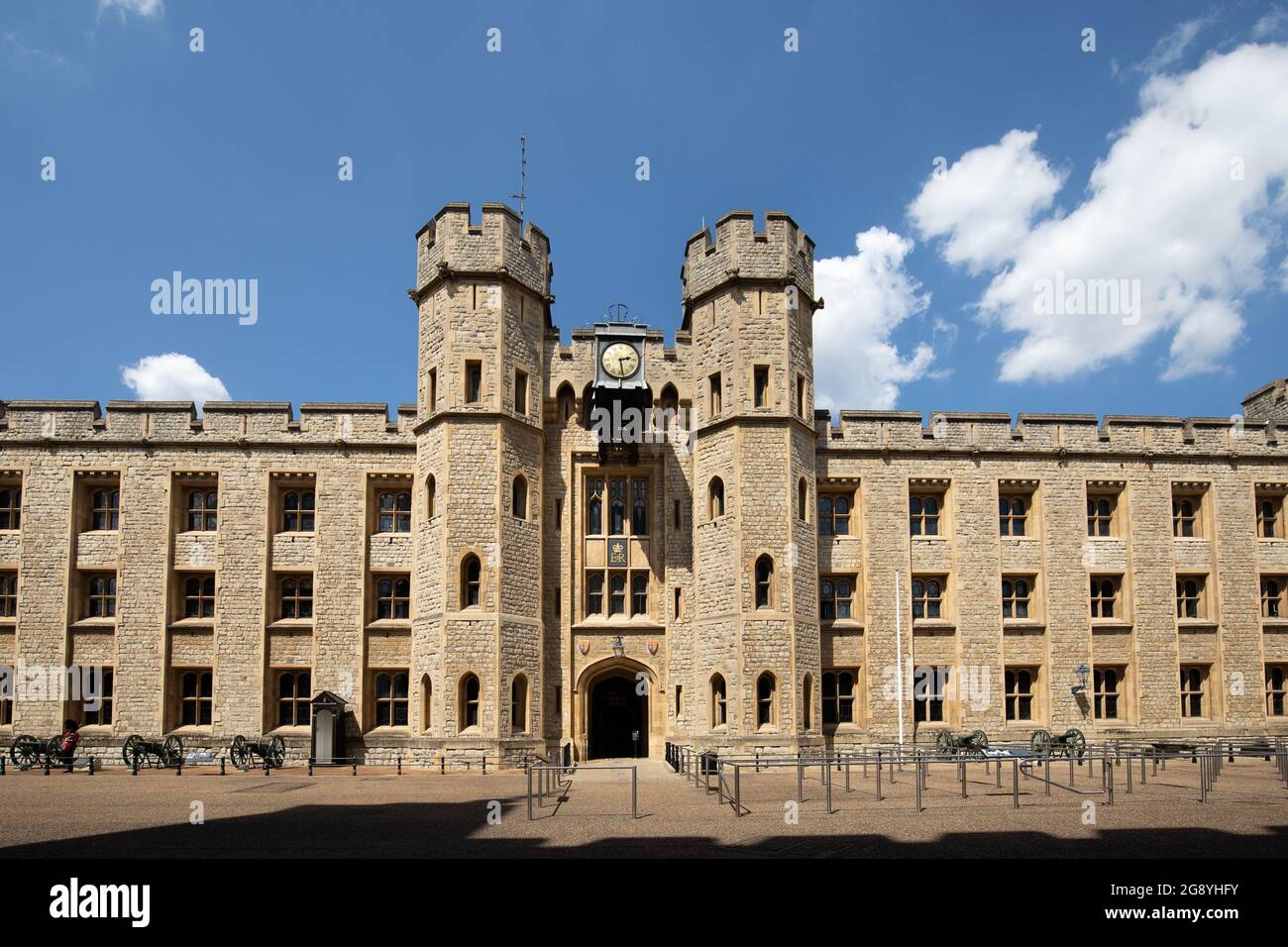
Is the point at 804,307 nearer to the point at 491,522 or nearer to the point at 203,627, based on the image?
the point at 491,522

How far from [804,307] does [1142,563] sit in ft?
41.2

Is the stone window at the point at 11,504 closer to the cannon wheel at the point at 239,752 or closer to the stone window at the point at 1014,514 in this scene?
the cannon wheel at the point at 239,752

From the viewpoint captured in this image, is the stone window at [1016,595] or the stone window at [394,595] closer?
the stone window at [394,595]

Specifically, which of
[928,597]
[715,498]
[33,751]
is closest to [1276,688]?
[928,597]

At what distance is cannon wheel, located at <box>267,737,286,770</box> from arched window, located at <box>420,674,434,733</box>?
3742 millimetres

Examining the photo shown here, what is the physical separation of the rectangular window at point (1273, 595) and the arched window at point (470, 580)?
2356 cm

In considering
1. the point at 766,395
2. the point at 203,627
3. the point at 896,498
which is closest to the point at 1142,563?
the point at 896,498

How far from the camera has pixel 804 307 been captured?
27.5m

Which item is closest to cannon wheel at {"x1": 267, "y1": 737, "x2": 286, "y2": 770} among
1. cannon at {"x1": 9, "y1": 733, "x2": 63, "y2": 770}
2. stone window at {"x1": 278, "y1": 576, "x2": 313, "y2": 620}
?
stone window at {"x1": 278, "y1": 576, "x2": 313, "y2": 620}

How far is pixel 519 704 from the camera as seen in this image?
81.7 feet

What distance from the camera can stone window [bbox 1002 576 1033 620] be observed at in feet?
92.7

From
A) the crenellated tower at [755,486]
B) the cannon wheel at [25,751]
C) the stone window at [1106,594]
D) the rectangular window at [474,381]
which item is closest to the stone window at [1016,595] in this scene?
the stone window at [1106,594]

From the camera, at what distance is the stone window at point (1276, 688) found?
1137 inches

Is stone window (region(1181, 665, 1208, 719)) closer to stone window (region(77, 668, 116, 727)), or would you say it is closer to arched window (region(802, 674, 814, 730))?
arched window (region(802, 674, 814, 730))
